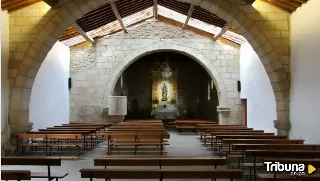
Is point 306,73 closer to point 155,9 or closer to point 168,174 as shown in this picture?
point 168,174

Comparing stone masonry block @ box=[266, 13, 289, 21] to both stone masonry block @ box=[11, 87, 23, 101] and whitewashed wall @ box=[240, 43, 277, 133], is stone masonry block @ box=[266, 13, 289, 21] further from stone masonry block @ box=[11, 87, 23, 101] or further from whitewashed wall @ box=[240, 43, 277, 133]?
stone masonry block @ box=[11, 87, 23, 101]

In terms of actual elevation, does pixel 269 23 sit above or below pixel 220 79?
above

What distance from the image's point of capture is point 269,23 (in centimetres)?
776

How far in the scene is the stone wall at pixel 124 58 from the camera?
13297 millimetres

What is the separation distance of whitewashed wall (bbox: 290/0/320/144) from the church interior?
2cm

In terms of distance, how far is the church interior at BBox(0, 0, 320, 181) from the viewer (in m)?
4.16

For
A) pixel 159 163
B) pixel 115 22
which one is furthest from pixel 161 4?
pixel 159 163

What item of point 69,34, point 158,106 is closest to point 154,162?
point 69,34

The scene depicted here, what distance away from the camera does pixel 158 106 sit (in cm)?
1902

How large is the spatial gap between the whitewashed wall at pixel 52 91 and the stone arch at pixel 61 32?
1625mm

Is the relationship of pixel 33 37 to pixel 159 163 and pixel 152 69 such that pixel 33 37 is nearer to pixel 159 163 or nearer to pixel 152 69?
pixel 159 163

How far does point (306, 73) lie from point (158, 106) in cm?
1261

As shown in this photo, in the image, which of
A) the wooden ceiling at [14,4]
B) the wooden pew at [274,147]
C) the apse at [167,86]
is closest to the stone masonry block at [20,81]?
the wooden ceiling at [14,4]

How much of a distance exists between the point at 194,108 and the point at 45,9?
45.4 feet
